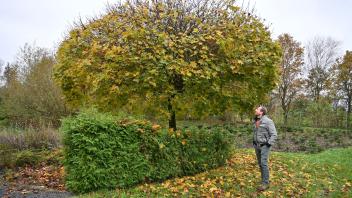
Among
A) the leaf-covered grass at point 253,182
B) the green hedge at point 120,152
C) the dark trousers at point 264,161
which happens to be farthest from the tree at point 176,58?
the leaf-covered grass at point 253,182

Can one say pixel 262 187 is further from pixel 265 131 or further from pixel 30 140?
pixel 30 140

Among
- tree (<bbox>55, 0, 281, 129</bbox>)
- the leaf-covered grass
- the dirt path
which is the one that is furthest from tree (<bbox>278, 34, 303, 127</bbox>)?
the dirt path

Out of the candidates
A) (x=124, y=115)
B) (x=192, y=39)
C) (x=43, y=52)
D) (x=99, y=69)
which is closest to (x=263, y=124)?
(x=192, y=39)

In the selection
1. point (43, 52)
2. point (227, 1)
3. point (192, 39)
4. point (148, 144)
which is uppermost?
point (43, 52)

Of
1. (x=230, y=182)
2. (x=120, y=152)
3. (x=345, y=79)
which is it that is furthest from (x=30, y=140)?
(x=345, y=79)

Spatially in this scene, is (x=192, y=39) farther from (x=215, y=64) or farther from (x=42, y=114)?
(x=42, y=114)

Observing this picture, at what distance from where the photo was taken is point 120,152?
22.9 feet

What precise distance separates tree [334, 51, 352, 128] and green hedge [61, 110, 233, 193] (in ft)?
84.3

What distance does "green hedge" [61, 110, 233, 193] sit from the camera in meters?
6.66

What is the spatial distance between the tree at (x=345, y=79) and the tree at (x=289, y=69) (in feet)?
11.6

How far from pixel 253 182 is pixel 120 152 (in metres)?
3.20

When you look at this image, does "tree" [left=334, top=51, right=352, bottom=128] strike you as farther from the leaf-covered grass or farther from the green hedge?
the green hedge

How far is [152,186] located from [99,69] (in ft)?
9.27

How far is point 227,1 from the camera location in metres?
8.87
